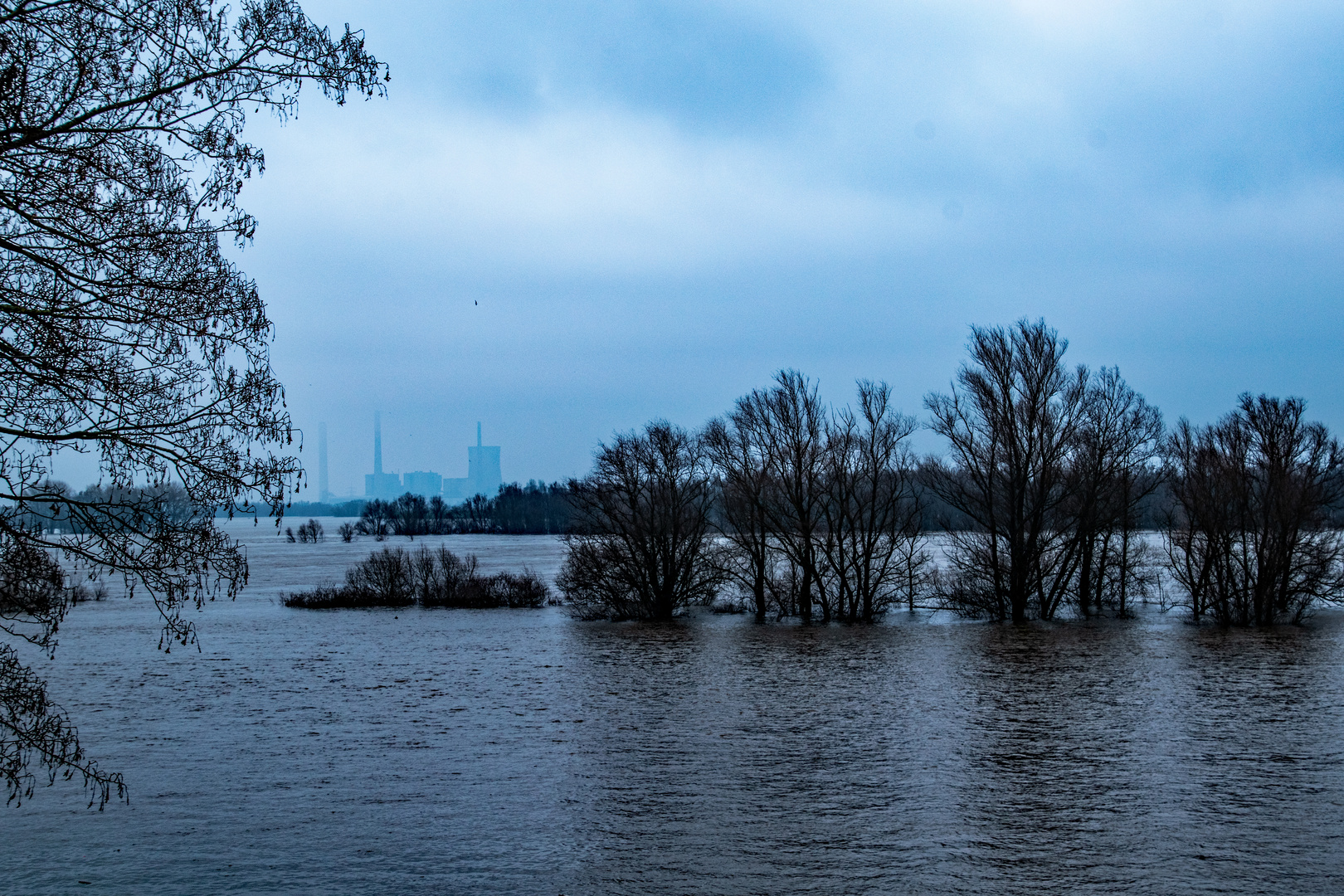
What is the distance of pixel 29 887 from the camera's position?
9648 mm

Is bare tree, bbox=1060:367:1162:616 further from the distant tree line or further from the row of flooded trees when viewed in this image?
the distant tree line

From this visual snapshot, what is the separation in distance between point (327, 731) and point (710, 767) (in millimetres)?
7993

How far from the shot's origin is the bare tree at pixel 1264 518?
124 ft

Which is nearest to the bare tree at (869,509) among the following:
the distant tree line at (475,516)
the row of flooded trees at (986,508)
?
the row of flooded trees at (986,508)

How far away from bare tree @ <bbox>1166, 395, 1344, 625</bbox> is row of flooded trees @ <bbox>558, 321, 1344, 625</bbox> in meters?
0.08

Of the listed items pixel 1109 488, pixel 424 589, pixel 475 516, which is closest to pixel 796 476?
pixel 1109 488

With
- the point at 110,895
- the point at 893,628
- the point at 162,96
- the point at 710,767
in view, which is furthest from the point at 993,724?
the point at 893,628

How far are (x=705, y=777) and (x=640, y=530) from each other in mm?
29132

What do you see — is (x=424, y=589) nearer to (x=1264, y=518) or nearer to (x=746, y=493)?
(x=746, y=493)

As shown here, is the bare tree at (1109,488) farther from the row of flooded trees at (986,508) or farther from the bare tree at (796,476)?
the bare tree at (796,476)

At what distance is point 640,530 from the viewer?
4294 centimetres

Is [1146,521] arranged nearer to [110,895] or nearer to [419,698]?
[419,698]

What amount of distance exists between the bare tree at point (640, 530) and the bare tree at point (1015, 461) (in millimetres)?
11127

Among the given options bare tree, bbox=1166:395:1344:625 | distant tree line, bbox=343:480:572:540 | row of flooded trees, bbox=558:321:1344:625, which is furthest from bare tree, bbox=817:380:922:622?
distant tree line, bbox=343:480:572:540
